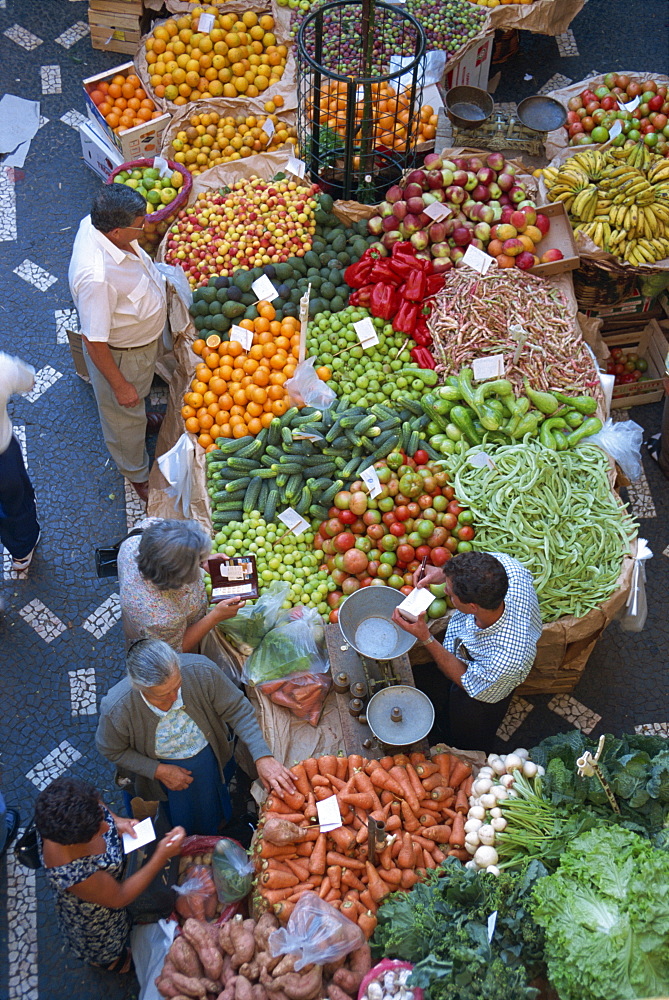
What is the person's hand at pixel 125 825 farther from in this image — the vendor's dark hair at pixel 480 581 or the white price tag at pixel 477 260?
the white price tag at pixel 477 260

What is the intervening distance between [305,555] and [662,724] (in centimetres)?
191

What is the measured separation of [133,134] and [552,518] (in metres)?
3.74

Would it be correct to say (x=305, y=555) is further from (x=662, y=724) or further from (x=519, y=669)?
(x=662, y=724)

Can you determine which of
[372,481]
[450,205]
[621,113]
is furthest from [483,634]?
[621,113]

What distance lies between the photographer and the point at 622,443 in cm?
430

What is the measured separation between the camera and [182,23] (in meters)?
5.89

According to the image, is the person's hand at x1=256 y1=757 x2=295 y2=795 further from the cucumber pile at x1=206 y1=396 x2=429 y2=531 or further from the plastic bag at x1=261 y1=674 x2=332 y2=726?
the cucumber pile at x1=206 y1=396 x2=429 y2=531

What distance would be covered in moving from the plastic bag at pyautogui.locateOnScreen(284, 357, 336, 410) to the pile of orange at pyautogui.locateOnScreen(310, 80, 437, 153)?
1.77m

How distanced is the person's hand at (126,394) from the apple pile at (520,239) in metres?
2.15

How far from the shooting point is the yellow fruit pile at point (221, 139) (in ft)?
18.3

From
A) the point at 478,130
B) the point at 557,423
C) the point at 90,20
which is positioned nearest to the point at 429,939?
the point at 557,423

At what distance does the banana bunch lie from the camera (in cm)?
486

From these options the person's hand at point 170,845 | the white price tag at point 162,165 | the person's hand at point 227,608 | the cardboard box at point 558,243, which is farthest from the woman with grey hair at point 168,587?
the white price tag at point 162,165

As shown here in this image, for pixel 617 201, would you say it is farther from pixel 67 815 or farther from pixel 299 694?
pixel 67 815
